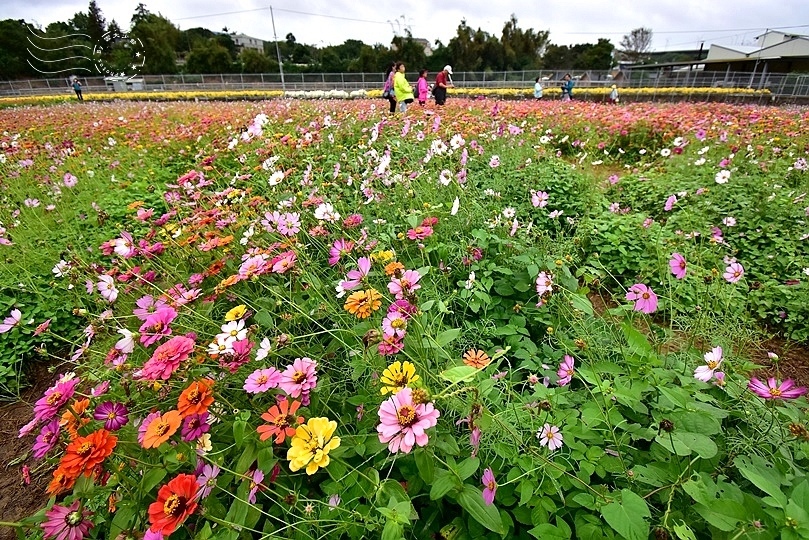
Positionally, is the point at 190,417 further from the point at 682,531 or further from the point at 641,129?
the point at 641,129

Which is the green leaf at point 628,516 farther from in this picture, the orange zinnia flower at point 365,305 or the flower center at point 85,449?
the flower center at point 85,449

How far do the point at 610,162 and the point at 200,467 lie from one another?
209 inches

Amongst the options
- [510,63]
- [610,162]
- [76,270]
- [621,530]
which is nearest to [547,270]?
[621,530]

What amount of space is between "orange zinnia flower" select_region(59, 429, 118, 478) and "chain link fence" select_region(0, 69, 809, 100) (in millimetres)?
22363

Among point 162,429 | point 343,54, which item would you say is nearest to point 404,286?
point 162,429

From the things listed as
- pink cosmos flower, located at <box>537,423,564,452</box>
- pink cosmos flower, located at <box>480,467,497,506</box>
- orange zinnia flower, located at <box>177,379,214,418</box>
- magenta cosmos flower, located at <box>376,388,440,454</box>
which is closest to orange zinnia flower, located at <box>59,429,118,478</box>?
orange zinnia flower, located at <box>177,379,214,418</box>

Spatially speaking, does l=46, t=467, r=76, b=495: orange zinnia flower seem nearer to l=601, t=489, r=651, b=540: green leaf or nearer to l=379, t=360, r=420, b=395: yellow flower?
l=379, t=360, r=420, b=395: yellow flower

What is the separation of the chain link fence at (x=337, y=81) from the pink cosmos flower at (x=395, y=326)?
72.0 feet

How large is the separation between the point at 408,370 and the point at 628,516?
0.50 metres

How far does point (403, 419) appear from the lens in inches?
30.0

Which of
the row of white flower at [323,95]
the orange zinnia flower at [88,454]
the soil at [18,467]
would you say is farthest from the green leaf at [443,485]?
the row of white flower at [323,95]

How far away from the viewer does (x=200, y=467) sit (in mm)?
962

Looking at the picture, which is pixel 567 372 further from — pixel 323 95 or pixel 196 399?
pixel 323 95

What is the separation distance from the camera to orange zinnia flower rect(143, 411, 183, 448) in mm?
795
